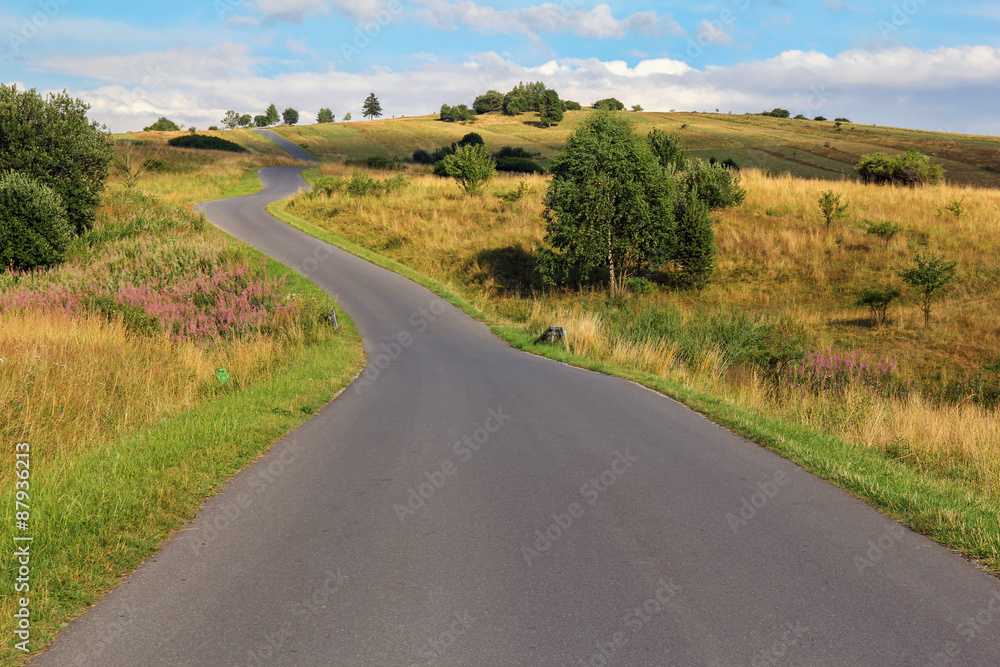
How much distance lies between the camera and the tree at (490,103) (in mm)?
127125

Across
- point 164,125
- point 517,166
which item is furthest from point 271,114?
point 517,166

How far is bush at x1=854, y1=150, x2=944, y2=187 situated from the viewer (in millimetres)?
42062

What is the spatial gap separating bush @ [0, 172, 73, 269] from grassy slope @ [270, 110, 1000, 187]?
140 feet

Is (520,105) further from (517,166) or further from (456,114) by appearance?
(517,166)

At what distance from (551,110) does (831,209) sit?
8294 cm

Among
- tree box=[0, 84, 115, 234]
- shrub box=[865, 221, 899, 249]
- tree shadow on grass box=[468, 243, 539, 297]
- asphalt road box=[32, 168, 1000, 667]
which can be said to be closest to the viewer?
asphalt road box=[32, 168, 1000, 667]

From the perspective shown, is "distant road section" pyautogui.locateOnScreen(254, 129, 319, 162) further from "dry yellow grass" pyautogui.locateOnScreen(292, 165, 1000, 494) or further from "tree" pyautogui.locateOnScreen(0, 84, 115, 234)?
"tree" pyautogui.locateOnScreen(0, 84, 115, 234)

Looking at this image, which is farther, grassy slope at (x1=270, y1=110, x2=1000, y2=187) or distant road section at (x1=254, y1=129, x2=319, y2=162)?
distant road section at (x1=254, y1=129, x2=319, y2=162)

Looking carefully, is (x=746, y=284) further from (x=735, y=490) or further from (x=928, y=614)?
(x=928, y=614)

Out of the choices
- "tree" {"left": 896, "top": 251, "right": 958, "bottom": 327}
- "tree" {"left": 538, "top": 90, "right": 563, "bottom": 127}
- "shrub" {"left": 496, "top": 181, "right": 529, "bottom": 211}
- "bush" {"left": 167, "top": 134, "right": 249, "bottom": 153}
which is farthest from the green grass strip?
"tree" {"left": 538, "top": 90, "right": 563, "bottom": 127}

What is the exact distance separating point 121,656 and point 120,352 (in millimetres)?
9149

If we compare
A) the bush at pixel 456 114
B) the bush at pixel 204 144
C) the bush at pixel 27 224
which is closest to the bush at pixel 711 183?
the bush at pixel 27 224

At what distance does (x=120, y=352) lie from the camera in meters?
11.3

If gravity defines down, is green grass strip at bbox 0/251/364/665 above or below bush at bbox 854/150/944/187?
below
